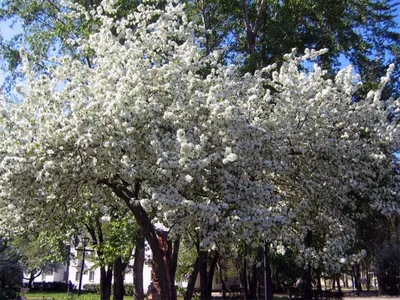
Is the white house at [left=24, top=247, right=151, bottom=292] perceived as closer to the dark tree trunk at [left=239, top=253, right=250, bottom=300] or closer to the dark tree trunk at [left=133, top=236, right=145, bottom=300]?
the dark tree trunk at [left=239, top=253, right=250, bottom=300]

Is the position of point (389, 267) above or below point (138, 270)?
above

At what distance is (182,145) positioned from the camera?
7.57 m

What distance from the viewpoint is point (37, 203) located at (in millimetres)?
8883

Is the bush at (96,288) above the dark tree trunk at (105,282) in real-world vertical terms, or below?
below

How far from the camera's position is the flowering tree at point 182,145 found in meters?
8.20

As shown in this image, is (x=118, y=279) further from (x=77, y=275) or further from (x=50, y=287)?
(x=77, y=275)

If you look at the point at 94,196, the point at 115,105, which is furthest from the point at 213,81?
the point at 94,196

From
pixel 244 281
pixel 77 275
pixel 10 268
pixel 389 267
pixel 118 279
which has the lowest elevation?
pixel 244 281

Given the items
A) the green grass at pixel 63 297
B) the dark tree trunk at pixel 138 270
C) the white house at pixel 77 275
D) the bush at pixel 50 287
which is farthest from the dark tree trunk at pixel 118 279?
the bush at pixel 50 287

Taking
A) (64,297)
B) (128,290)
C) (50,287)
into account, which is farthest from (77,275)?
(64,297)

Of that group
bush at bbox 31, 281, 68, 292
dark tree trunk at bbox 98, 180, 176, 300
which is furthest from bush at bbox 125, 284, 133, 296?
dark tree trunk at bbox 98, 180, 176, 300

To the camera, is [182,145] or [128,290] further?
[128,290]

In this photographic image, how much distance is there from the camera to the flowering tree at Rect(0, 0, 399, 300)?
26.9ft

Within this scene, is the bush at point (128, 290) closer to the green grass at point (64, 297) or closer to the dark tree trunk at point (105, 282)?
the green grass at point (64, 297)
